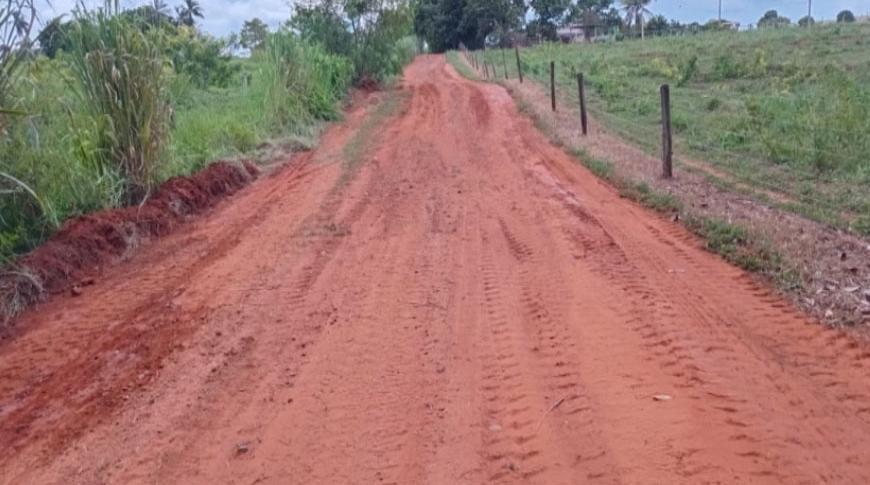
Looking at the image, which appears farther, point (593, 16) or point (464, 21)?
point (593, 16)

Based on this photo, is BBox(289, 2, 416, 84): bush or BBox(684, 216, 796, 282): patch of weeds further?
BBox(289, 2, 416, 84): bush

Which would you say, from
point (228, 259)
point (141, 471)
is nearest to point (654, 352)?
point (141, 471)

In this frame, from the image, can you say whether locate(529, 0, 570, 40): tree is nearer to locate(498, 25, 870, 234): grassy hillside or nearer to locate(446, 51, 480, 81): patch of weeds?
locate(446, 51, 480, 81): patch of weeds

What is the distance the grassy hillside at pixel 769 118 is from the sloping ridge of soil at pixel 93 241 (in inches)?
251

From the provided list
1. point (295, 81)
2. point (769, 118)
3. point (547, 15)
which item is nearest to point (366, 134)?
point (295, 81)

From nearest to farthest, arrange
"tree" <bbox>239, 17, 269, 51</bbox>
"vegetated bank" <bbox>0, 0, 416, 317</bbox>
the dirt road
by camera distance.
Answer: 1. the dirt road
2. "vegetated bank" <bbox>0, 0, 416, 317</bbox>
3. "tree" <bbox>239, 17, 269, 51</bbox>

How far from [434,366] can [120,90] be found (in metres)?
5.63

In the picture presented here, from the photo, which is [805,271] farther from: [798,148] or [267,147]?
[267,147]

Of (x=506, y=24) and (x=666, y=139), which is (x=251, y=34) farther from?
(x=506, y=24)

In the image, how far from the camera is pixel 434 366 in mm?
4828

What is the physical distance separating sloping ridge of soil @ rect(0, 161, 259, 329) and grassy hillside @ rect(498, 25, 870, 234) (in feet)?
20.9

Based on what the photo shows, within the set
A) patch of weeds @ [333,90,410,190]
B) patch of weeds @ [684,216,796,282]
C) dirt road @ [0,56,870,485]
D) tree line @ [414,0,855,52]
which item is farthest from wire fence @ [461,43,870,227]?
tree line @ [414,0,855,52]

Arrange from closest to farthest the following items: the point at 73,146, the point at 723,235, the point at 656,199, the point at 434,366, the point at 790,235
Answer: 1. the point at 434,366
2. the point at 790,235
3. the point at 723,235
4. the point at 73,146
5. the point at 656,199

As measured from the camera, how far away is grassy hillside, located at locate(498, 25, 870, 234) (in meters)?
9.45
